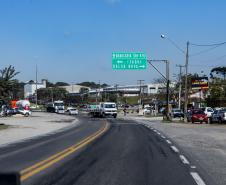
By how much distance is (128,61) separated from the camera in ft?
194

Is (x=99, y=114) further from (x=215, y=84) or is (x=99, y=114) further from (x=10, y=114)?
(x=215, y=84)

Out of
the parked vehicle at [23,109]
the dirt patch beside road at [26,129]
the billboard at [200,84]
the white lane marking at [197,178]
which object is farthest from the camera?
the parked vehicle at [23,109]

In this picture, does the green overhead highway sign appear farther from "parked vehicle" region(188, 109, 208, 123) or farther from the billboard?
the billboard

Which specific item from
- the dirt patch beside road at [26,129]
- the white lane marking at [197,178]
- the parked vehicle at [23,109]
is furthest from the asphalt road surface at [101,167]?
the parked vehicle at [23,109]

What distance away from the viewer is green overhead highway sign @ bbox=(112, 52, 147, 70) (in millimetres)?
58875

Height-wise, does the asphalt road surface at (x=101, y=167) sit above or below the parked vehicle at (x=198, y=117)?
below

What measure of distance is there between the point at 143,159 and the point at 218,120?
40.5 m

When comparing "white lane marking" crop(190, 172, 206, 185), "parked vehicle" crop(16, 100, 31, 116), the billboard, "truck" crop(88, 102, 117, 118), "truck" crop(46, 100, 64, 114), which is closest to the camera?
"white lane marking" crop(190, 172, 206, 185)

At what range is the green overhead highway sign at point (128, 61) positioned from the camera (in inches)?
2318

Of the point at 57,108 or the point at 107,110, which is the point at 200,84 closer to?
the point at 107,110

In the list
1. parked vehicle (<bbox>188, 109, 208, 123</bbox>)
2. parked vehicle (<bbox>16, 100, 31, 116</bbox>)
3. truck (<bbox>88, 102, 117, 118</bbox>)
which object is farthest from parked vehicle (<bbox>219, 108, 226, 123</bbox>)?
parked vehicle (<bbox>16, 100, 31, 116</bbox>)

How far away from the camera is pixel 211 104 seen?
98.6 m

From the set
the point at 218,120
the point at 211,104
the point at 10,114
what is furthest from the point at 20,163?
the point at 211,104

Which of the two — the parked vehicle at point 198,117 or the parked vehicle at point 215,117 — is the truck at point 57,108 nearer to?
the parked vehicle at point 198,117
